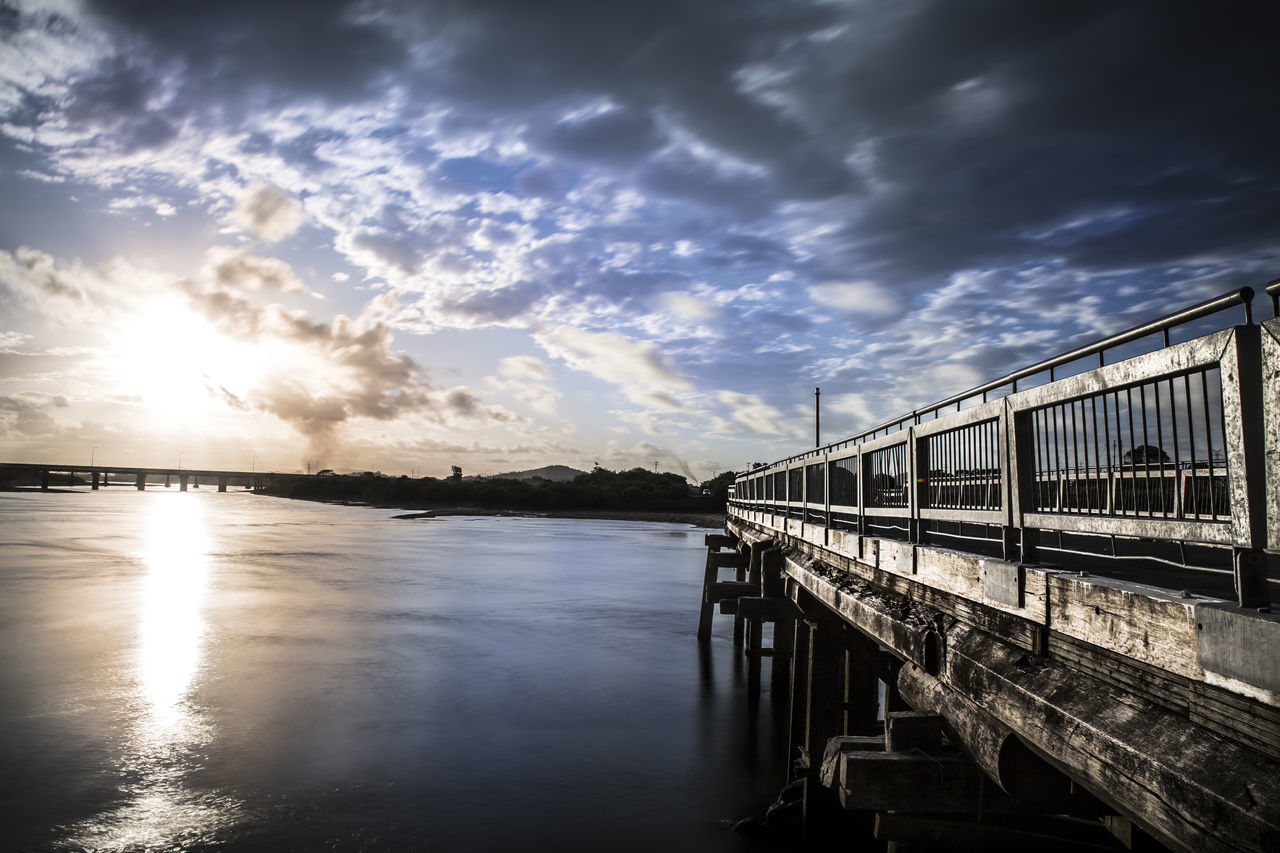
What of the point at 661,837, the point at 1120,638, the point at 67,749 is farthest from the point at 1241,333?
the point at 67,749

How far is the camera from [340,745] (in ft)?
39.8

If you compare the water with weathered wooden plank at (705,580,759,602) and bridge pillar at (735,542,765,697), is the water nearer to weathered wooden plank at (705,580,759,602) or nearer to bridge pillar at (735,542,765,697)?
bridge pillar at (735,542,765,697)

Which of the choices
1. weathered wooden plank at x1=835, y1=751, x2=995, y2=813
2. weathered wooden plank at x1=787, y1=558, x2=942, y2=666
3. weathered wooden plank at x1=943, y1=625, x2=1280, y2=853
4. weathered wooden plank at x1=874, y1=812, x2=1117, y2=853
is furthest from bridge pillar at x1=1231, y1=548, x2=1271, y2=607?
weathered wooden plank at x1=787, y1=558, x2=942, y2=666

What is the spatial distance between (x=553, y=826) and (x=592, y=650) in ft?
34.9

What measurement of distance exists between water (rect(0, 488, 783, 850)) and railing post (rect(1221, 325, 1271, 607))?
7374 mm

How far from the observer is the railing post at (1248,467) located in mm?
2711

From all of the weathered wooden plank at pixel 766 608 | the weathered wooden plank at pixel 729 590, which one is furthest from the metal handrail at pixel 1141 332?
the weathered wooden plank at pixel 729 590

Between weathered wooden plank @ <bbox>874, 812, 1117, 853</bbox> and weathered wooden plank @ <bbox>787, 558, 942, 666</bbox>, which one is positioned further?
weathered wooden plank @ <bbox>787, 558, 942, 666</bbox>

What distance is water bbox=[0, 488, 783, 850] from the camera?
9297 mm

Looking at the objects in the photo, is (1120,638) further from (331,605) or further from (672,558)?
(672,558)

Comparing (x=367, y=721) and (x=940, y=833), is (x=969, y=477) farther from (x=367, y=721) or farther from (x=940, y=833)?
(x=367, y=721)

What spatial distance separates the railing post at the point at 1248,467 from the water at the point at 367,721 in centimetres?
737

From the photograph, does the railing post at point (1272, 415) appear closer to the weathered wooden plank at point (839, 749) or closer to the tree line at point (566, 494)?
the weathered wooden plank at point (839, 749)

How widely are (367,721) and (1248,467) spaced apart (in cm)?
1359
